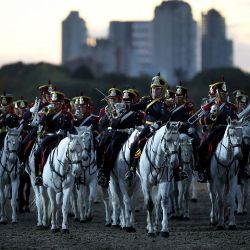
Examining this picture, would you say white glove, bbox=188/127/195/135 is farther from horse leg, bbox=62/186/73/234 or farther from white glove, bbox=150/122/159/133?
horse leg, bbox=62/186/73/234

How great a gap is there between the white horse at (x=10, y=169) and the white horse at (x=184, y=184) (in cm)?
435

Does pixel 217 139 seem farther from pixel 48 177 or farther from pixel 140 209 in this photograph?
pixel 140 209

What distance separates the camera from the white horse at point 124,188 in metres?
32.2

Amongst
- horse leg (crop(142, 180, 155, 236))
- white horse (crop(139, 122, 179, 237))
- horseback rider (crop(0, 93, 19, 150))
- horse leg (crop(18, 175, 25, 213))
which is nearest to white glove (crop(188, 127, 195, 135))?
white horse (crop(139, 122, 179, 237))

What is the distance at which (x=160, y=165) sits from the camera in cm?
3042

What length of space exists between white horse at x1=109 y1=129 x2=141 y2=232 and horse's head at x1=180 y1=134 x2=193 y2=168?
243 centimetres

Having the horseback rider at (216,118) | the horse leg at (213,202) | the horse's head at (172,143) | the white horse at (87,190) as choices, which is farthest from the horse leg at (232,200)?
the white horse at (87,190)

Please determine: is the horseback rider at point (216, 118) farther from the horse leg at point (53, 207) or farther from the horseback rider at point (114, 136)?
the horse leg at point (53, 207)

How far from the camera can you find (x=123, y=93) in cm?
3519

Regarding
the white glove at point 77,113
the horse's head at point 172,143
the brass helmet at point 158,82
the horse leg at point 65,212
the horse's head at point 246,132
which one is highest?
the brass helmet at point 158,82

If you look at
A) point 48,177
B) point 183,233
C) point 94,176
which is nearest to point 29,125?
point 94,176

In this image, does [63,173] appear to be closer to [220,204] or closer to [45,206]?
[45,206]

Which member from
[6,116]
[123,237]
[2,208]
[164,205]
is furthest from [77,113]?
[164,205]

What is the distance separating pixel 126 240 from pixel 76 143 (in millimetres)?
2812
